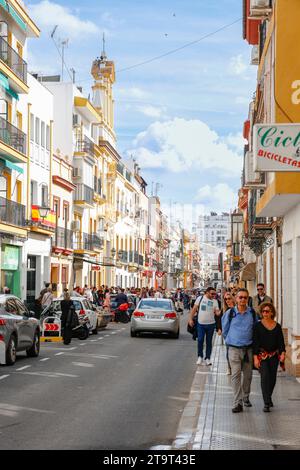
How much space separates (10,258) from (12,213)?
7.63ft

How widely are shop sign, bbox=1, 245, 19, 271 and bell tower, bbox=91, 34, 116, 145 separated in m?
25.8

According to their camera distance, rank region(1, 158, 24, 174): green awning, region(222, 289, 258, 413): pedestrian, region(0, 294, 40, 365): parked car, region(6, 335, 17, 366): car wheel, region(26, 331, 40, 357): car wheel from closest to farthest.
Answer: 1. region(222, 289, 258, 413): pedestrian
2. region(0, 294, 40, 365): parked car
3. region(6, 335, 17, 366): car wheel
4. region(26, 331, 40, 357): car wheel
5. region(1, 158, 24, 174): green awning

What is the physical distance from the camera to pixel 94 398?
1312cm

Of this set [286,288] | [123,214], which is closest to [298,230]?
[286,288]

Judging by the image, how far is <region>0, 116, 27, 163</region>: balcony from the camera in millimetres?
34375

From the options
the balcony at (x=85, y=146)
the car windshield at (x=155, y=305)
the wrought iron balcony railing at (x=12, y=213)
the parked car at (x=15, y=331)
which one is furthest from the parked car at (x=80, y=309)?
the balcony at (x=85, y=146)

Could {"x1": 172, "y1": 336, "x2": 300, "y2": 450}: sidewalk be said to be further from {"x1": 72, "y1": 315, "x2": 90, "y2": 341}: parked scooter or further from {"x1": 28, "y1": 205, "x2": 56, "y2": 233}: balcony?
{"x1": 28, "y1": 205, "x2": 56, "y2": 233}: balcony

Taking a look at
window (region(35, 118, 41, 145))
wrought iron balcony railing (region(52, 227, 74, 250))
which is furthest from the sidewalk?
wrought iron balcony railing (region(52, 227, 74, 250))

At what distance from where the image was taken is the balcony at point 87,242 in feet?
172

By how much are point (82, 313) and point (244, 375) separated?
50.9ft

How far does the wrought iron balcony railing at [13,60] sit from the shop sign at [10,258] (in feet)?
25.1

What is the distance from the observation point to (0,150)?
33750 millimetres

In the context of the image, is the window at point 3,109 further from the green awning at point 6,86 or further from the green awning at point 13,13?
the green awning at point 13,13

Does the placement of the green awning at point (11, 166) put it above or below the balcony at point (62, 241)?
above
